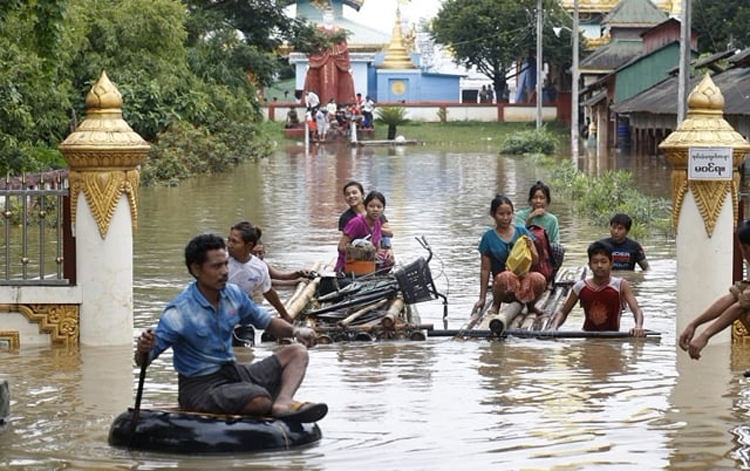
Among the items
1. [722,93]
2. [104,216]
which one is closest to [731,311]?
[104,216]

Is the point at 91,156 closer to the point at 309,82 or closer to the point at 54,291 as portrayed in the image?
the point at 54,291

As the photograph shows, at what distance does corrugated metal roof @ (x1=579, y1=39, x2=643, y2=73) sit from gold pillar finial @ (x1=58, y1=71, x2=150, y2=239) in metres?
54.8

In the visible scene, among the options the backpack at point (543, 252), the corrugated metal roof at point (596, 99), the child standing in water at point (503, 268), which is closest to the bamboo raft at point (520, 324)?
the child standing in water at point (503, 268)

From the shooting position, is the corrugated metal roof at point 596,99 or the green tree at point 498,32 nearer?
the corrugated metal roof at point 596,99

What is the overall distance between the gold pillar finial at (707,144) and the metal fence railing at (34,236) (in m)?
4.94

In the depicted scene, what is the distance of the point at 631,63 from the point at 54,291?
47.7 m

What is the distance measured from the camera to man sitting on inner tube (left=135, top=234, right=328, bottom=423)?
9.09 metres

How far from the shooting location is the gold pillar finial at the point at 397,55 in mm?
85688

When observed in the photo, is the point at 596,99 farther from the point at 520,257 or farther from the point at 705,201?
the point at 705,201

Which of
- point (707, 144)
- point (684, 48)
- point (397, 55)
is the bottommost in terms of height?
point (707, 144)

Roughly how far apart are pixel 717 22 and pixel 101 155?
57.5m

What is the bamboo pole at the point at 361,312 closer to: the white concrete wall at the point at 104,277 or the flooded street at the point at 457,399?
the flooded street at the point at 457,399

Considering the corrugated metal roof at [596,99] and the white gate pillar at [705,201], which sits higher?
the corrugated metal roof at [596,99]

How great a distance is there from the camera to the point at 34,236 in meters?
23.2
